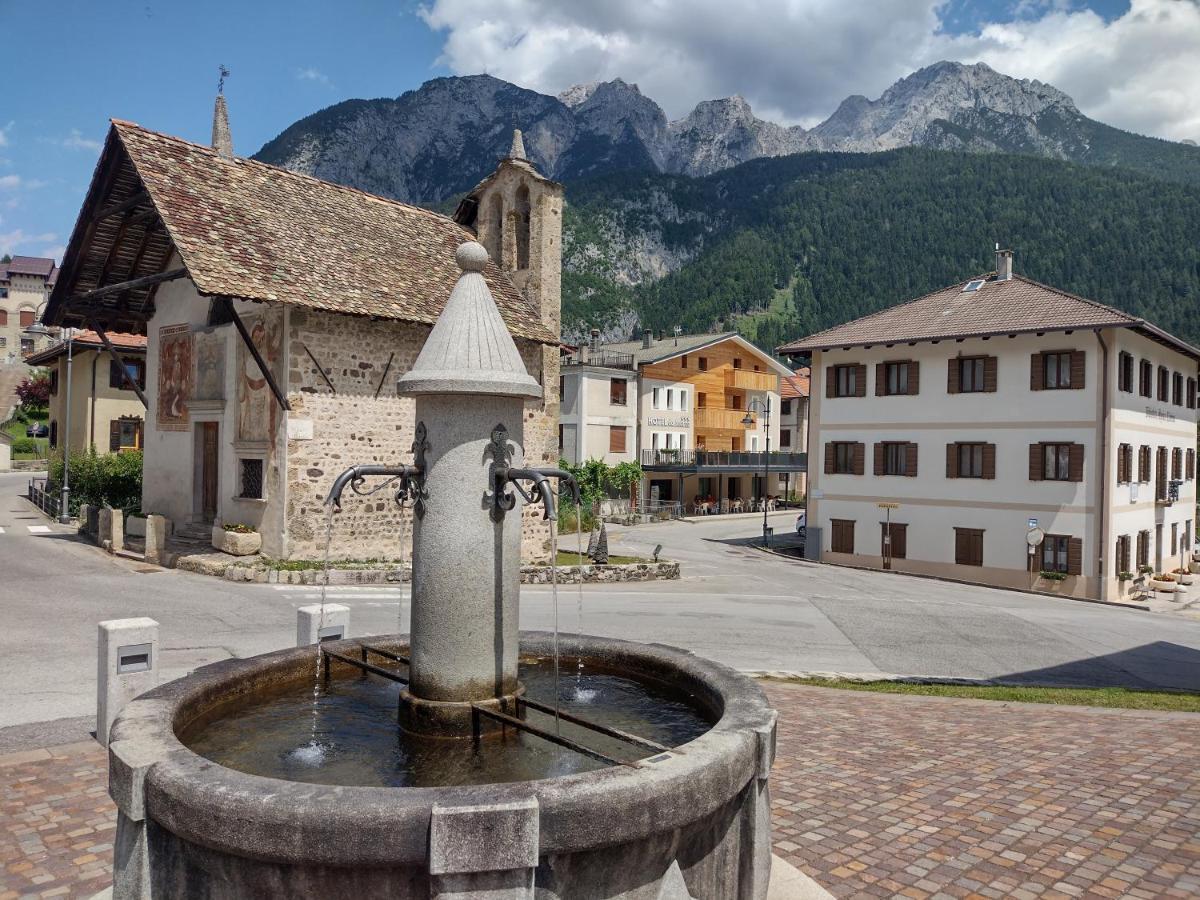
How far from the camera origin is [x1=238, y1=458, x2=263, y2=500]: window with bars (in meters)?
19.8

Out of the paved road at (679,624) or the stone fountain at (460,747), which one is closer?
the stone fountain at (460,747)

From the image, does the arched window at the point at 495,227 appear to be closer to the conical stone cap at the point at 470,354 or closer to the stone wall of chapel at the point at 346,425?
the stone wall of chapel at the point at 346,425

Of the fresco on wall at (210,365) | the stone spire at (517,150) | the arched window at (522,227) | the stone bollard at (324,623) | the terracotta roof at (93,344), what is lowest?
the stone bollard at (324,623)

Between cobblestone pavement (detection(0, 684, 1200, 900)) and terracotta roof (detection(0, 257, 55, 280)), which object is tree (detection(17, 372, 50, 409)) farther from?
cobblestone pavement (detection(0, 684, 1200, 900))

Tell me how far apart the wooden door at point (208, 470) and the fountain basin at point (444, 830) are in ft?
63.2

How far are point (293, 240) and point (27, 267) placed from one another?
91656 mm

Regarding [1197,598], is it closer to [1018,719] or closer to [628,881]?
[1018,719]

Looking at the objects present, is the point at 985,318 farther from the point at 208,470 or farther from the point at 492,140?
the point at 492,140

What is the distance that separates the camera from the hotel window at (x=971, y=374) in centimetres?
2941

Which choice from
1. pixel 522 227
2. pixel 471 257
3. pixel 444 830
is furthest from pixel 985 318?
pixel 444 830

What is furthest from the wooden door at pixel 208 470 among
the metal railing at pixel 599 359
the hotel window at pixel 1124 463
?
the hotel window at pixel 1124 463

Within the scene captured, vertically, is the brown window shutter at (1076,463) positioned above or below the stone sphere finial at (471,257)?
below

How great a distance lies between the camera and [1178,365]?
33344 millimetres

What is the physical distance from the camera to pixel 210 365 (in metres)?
21.7
